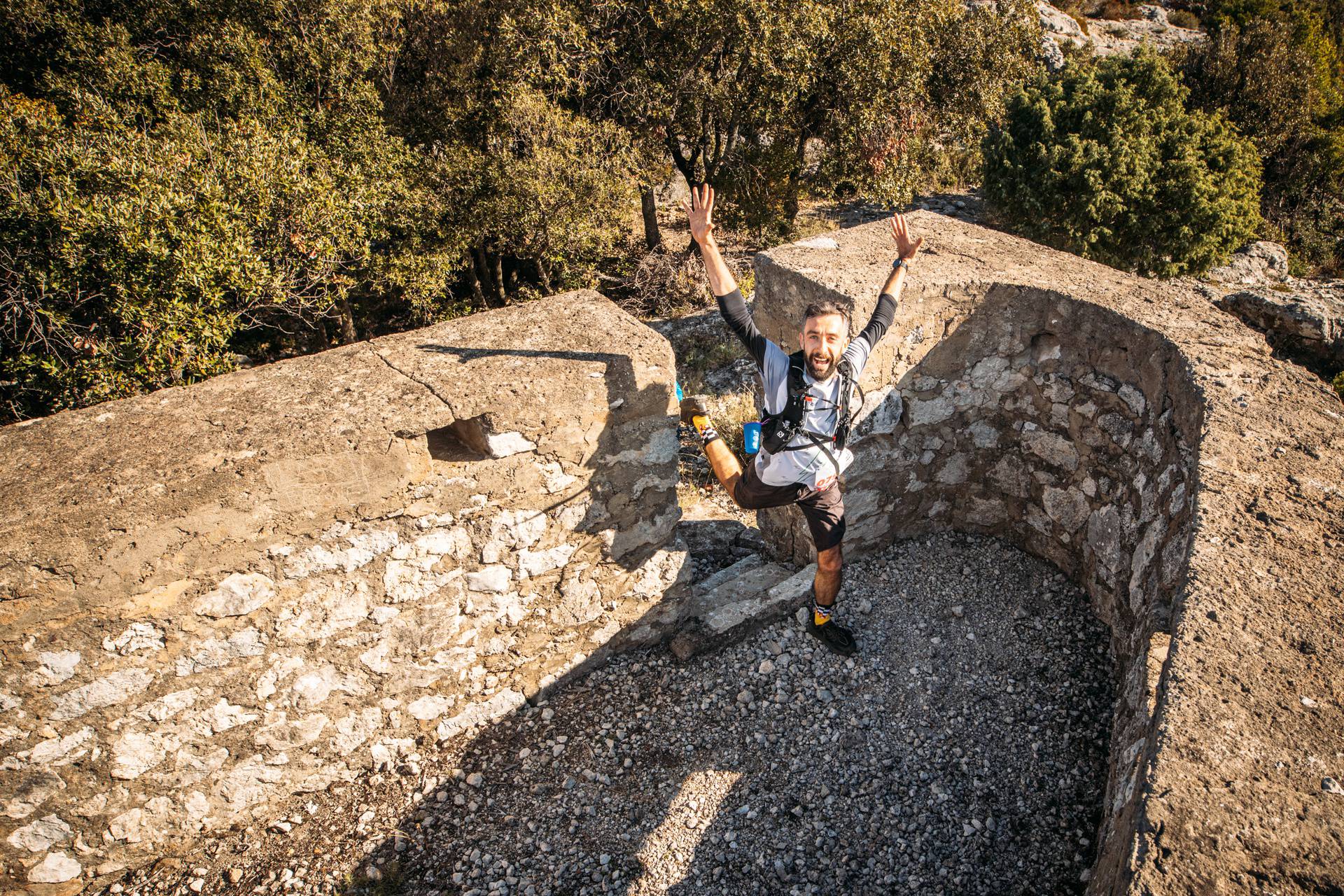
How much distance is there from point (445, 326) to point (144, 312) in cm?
588

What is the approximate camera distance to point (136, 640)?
2.81 meters

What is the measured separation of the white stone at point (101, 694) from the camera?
2740mm

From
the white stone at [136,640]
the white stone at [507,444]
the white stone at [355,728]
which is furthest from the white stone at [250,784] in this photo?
the white stone at [507,444]

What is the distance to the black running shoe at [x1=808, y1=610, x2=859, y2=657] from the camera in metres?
3.93

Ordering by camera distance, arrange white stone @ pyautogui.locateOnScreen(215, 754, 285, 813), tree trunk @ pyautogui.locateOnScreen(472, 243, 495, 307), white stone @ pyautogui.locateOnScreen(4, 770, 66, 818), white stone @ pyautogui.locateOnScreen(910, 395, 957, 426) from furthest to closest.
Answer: tree trunk @ pyautogui.locateOnScreen(472, 243, 495, 307) → white stone @ pyautogui.locateOnScreen(910, 395, 957, 426) → white stone @ pyautogui.locateOnScreen(215, 754, 285, 813) → white stone @ pyautogui.locateOnScreen(4, 770, 66, 818)

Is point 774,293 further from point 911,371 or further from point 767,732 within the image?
point 767,732

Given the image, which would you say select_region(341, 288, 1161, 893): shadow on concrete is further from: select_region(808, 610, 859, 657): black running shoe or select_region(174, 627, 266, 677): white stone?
select_region(174, 627, 266, 677): white stone

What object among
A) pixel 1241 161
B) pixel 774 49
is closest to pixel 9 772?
pixel 774 49

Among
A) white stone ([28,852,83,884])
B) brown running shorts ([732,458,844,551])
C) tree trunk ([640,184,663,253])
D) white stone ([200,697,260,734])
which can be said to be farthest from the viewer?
tree trunk ([640,184,663,253])

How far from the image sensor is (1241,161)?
1274 centimetres

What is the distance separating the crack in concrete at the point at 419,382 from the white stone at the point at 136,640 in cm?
139

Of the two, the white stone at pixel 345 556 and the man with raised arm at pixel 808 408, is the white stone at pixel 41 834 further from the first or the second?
the man with raised arm at pixel 808 408

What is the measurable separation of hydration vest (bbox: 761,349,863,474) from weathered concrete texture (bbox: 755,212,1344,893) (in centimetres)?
59

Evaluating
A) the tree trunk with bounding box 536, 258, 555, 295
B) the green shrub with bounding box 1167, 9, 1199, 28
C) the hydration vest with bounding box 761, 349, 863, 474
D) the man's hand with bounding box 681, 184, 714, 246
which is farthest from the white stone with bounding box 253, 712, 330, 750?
the green shrub with bounding box 1167, 9, 1199, 28
